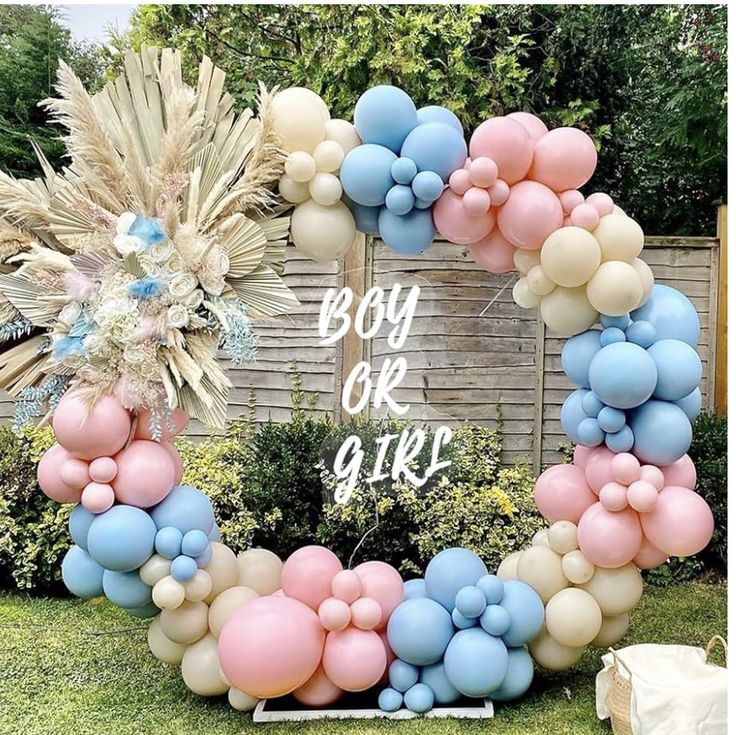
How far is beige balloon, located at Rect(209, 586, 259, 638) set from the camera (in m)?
2.15

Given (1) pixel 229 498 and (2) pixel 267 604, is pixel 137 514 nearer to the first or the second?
(2) pixel 267 604

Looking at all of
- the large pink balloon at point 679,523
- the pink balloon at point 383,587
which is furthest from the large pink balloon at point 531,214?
the pink balloon at point 383,587

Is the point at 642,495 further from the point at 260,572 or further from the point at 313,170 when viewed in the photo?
the point at 313,170

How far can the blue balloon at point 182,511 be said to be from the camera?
6.84 feet

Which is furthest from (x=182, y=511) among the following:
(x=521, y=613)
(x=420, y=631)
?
(x=521, y=613)

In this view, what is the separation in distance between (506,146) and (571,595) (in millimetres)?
1234

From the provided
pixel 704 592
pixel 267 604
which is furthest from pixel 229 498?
pixel 704 592

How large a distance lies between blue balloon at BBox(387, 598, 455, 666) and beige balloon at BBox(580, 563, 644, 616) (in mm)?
416

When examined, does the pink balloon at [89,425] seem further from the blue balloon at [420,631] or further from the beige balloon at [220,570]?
the blue balloon at [420,631]

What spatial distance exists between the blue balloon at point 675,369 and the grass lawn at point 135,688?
930mm

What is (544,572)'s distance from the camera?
2.21 meters

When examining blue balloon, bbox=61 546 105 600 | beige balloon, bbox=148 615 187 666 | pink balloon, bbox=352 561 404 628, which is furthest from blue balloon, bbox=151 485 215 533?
pink balloon, bbox=352 561 404 628

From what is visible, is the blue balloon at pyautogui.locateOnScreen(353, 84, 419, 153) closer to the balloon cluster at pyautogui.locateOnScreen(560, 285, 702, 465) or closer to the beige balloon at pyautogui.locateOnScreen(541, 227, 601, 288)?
the beige balloon at pyautogui.locateOnScreen(541, 227, 601, 288)

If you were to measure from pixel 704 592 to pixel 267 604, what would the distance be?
203 centimetres
